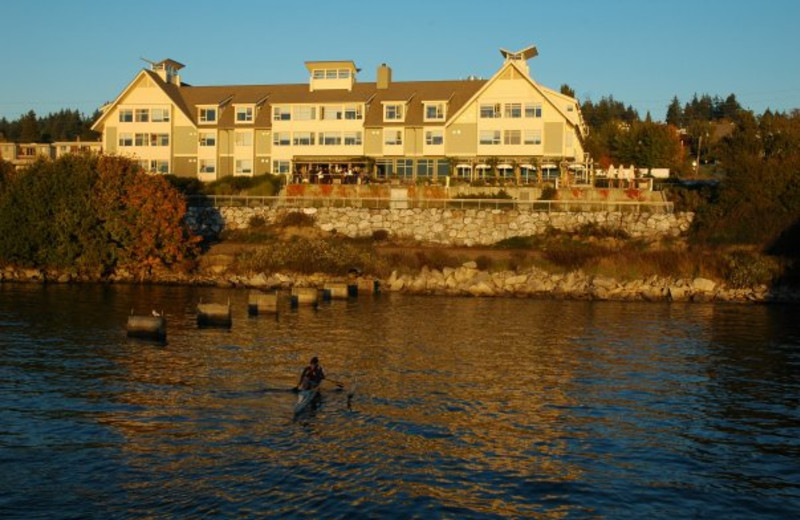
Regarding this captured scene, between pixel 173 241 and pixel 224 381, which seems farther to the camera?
pixel 173 241

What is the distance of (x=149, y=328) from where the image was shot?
35.3 meters

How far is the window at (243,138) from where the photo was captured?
8762cm

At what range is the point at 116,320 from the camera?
1613 inches

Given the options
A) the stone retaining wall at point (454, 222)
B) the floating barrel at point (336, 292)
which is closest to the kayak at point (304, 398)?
the floating barrel at point (336, 292)

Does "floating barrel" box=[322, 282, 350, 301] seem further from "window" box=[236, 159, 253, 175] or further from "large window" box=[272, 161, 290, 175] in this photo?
"window" box=[236, 159, 253, 175]

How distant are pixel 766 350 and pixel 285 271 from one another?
35757mm

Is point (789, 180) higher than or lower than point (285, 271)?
higher

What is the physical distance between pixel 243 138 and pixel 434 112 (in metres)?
21.7

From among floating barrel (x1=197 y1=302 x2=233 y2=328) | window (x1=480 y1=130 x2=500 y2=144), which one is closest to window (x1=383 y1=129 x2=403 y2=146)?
window (x1=480 y1=130 x2=500 y2=144)

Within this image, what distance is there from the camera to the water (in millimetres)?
17078

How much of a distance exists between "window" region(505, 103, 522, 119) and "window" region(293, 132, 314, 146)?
21.2m

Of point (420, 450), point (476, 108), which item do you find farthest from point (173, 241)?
point (420, 450)

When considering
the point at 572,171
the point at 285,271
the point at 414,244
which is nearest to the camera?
the point at 285,271

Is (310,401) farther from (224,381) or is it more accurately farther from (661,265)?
(661,265)
